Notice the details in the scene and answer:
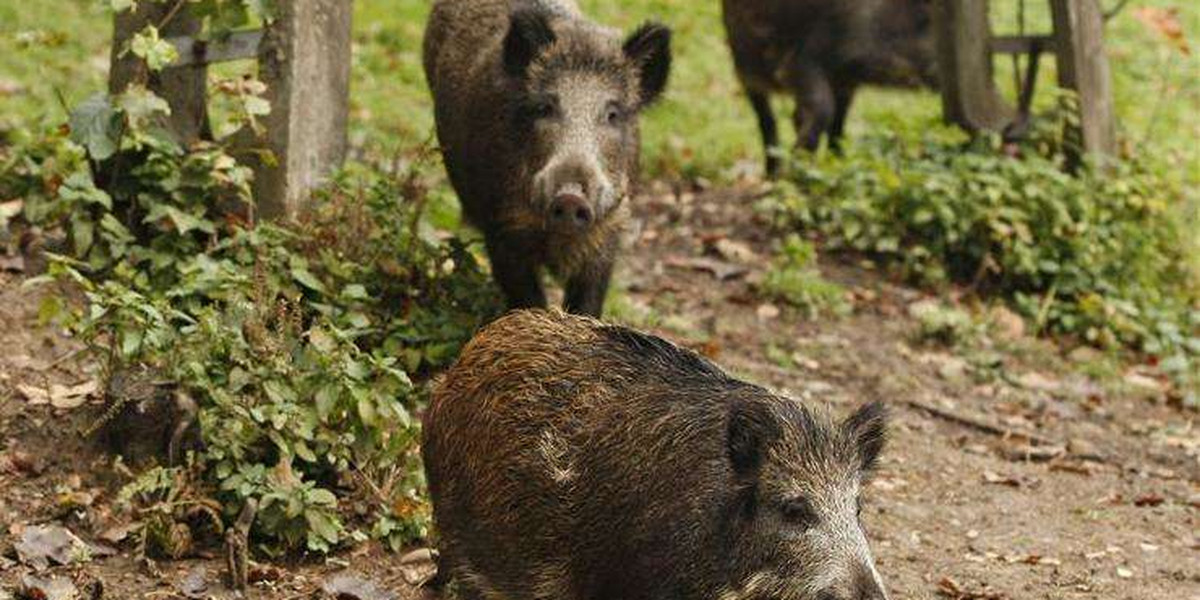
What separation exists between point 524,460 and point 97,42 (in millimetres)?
6385

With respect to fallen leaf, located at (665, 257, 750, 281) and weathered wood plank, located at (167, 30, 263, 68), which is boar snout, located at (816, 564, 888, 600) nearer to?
weathered wood plank, located at (167, 30, 263, 68)

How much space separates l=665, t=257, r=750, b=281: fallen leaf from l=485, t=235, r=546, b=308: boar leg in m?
1.82

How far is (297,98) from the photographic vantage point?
241 inches

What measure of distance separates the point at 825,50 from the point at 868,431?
20.3 feet

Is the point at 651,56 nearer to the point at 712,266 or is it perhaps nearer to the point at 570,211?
the point at 570,211

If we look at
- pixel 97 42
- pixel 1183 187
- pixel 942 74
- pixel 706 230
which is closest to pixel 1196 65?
pixel 1183 187

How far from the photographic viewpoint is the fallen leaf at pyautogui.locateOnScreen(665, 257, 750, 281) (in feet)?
25.9

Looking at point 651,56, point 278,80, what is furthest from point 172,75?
point 651,56

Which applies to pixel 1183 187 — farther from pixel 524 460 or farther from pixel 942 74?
pixel 524 460

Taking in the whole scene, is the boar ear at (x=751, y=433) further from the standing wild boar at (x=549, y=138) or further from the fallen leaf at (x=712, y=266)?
the fallen leaf at (x=712, y=266)

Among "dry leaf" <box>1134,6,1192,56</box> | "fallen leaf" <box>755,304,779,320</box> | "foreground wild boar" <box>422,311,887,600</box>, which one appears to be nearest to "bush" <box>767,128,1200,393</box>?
"dry leaf" <box>1134,6,1192,56</box>

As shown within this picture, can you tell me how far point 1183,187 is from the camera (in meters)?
9.41

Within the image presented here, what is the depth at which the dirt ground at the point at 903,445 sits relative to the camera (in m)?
4.81

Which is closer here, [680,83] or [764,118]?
[764,118]
